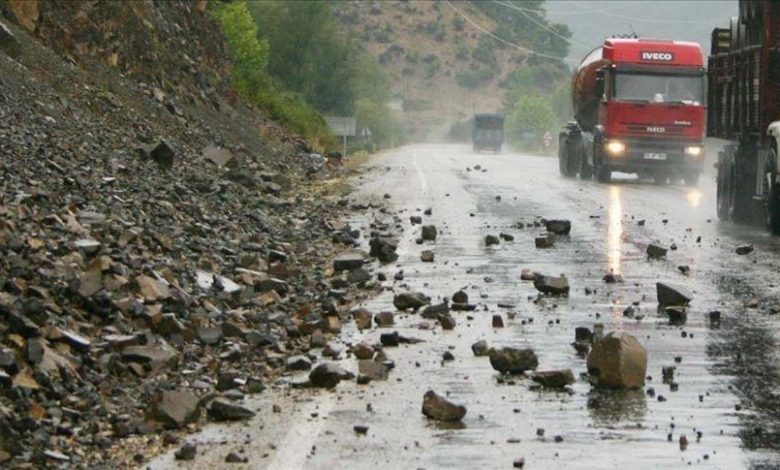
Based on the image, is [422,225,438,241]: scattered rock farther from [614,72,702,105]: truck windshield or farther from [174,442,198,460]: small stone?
[614,72,702,105]: truck windshield

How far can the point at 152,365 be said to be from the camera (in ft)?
35.8

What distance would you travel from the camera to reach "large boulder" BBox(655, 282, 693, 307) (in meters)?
15.0

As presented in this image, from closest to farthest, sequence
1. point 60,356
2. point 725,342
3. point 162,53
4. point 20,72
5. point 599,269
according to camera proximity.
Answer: point 60,356 → point 725,342 → point 599,269 → point 20,72 → point 162,53

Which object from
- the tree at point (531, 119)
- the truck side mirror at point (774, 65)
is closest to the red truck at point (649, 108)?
the truck side mirror at point (774, 65)

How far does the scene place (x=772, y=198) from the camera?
24375 millimetres

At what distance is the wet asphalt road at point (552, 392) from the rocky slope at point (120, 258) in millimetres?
619

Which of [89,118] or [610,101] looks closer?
[89,118]

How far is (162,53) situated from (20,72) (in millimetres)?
13612

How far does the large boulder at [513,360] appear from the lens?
11195mm

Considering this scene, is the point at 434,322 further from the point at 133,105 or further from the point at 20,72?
the point at 133,105

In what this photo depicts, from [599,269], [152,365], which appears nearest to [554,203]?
[599,269]

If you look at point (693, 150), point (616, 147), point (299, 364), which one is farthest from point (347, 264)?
point (693, 150)

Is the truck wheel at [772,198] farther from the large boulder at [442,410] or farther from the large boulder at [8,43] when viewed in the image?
the large boulder at [442,410]

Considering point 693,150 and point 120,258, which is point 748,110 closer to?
point 120,258
